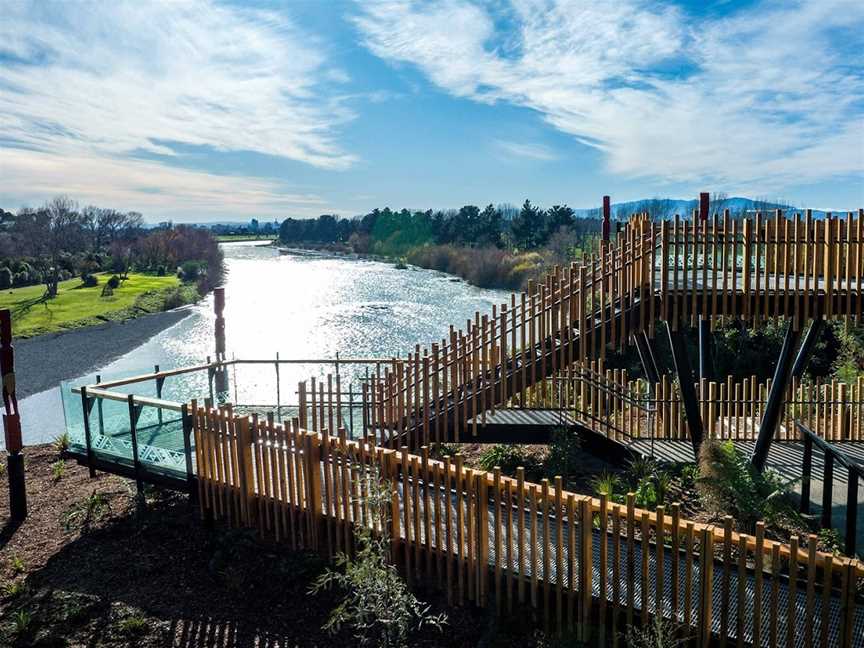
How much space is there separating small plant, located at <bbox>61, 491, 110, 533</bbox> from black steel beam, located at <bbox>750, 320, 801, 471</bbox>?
922 cm

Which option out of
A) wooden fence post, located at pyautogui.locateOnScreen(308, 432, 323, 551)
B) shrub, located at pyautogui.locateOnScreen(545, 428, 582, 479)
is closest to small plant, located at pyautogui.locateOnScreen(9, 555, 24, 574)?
wooden fence post, located at pyautogui.locateOnScreen(308, 432, 323, 551)

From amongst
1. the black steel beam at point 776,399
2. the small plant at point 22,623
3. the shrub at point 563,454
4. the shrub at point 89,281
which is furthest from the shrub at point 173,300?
the black steel beam at point 776,399

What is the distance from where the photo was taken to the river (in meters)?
18.7

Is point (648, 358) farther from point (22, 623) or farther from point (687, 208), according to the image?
point (687, 208)

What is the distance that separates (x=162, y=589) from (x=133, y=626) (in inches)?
26.4

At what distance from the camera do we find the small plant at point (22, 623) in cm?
587

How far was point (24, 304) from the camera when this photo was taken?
46312 mm

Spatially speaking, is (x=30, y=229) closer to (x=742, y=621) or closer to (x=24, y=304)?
(x=24, y=304)

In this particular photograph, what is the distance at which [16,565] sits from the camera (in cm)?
719

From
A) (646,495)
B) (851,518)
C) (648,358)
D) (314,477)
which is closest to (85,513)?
(314,477)

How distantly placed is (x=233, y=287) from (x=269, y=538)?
60.7 m

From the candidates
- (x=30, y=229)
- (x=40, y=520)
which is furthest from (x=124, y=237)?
(x=40, y=520)

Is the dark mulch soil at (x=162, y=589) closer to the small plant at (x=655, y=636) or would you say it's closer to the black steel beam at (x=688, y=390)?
the small plant at (x=655, y=636)

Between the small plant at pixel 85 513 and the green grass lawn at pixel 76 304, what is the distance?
3435 cm
